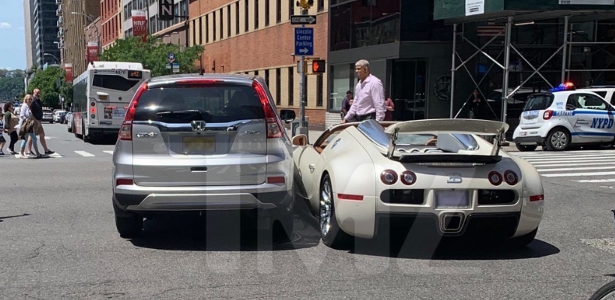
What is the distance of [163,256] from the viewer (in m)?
6.47

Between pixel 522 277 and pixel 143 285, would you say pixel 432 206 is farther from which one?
pixel 143 285

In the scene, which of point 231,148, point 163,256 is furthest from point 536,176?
point 163,256

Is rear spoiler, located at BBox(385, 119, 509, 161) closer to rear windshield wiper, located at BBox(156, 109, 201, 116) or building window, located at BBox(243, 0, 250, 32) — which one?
rear windshield wiper, located at BBox(156, 109, 201, 116)

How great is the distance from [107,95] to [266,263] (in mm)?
20762

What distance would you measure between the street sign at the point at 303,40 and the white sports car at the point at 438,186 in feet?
37.3

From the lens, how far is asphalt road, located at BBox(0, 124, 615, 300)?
536 centimetres

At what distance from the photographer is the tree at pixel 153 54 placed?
46000mm

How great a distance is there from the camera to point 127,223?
7.04 m

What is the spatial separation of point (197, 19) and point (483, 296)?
53231mm

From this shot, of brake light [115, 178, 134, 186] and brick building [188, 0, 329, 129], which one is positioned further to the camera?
brick building [188, 0, 329, 129]

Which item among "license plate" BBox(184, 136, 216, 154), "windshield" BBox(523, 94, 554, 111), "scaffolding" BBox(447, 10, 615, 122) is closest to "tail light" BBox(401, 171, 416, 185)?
"license plate" BBox(184, 136, 216, 154)

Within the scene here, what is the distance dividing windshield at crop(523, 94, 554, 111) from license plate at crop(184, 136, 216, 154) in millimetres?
13981

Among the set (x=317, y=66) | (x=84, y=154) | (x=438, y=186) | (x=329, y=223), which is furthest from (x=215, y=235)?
(x=84, y=154)

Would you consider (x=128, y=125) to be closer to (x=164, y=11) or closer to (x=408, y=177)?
(x=408, y=177)
